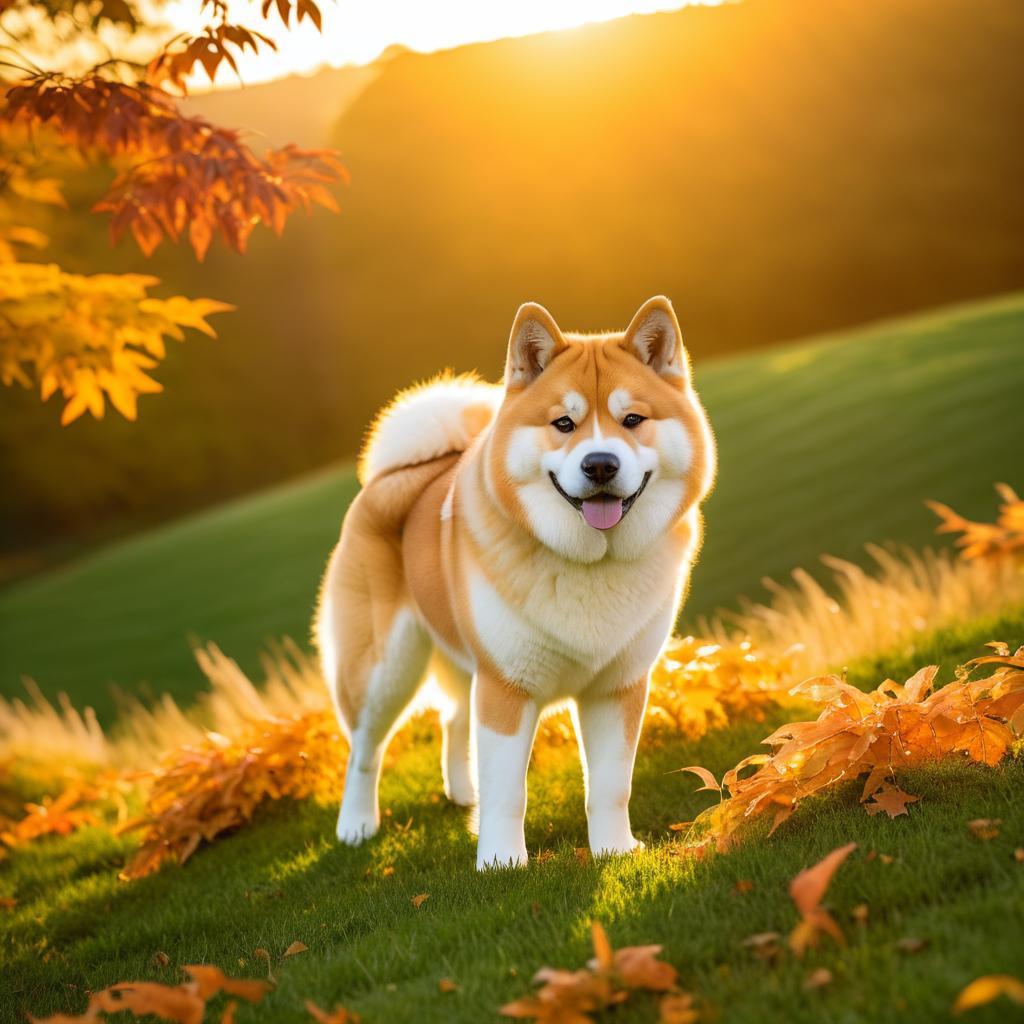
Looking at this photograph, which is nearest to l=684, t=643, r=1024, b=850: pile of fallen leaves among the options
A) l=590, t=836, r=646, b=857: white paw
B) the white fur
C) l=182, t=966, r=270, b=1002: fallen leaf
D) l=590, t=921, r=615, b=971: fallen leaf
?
l=590, t=836, r=646, b=857: white paw

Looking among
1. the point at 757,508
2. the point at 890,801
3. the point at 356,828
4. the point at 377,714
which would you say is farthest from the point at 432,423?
the point at 757,508

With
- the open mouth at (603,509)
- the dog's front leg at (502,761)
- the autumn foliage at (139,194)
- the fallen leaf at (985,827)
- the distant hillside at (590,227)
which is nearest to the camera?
the fallen leaf at (985,827)

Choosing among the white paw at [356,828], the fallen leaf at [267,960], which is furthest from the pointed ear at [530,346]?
the white paw at [356,828]

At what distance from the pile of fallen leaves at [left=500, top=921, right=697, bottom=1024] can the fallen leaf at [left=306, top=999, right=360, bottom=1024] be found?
0.38 m

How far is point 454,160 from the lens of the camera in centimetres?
3033

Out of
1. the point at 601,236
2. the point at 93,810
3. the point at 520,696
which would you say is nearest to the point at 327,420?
the point at 601,236

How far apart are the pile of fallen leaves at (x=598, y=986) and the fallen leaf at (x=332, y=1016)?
378 millimetres

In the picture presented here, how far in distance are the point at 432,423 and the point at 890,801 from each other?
228cm

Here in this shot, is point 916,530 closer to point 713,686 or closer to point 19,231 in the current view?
point 713,686

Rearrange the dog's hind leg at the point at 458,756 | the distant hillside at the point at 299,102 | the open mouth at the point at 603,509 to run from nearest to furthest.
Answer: the open mouth at the point at 603,509
the dog's hind leg at the point at 458,756
the distant hillside at the point at 299,102

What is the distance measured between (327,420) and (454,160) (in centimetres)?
805

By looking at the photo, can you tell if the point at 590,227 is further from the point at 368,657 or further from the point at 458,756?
the point at 368,657

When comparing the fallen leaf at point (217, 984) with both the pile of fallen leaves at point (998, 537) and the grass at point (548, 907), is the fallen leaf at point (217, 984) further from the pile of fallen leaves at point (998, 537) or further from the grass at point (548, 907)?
the pile of fallen leaves at point (998, 537)

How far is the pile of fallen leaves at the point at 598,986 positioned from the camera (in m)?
2.39
